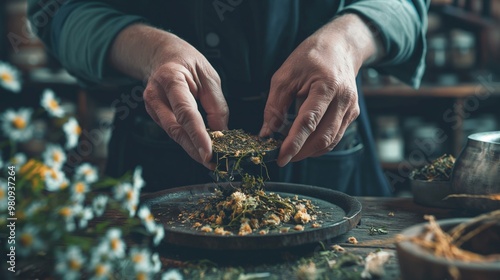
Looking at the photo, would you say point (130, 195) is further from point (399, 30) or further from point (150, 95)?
point (399, 30)

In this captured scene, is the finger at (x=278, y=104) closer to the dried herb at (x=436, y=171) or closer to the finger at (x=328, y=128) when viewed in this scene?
the finger at (x=328, y=128)

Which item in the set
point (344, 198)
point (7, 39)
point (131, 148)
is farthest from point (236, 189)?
point (7, 39)

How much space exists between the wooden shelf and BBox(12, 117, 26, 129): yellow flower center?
261 cm

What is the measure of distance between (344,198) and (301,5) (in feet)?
2.54

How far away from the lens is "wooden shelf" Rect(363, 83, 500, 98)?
301 cm

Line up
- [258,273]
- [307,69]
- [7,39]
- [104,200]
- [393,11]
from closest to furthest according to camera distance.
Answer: [104,200], [258,273], [307,69], [393,11], [7,39]

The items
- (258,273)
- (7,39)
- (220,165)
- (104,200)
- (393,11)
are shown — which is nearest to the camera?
(104,200)

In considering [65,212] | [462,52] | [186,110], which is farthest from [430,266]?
[462,52]

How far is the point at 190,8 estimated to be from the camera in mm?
1797

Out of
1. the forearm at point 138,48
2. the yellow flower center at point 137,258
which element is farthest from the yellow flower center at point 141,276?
the forearm at point 138,48

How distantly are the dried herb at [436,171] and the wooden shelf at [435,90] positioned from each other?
1652 mm

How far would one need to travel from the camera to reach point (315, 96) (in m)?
1.33

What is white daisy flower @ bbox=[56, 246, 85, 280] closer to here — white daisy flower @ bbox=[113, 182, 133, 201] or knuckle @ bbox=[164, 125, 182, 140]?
white daisy flower @ bbox=[113, 182, 133, 201]

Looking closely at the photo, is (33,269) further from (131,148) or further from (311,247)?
(131,148)
